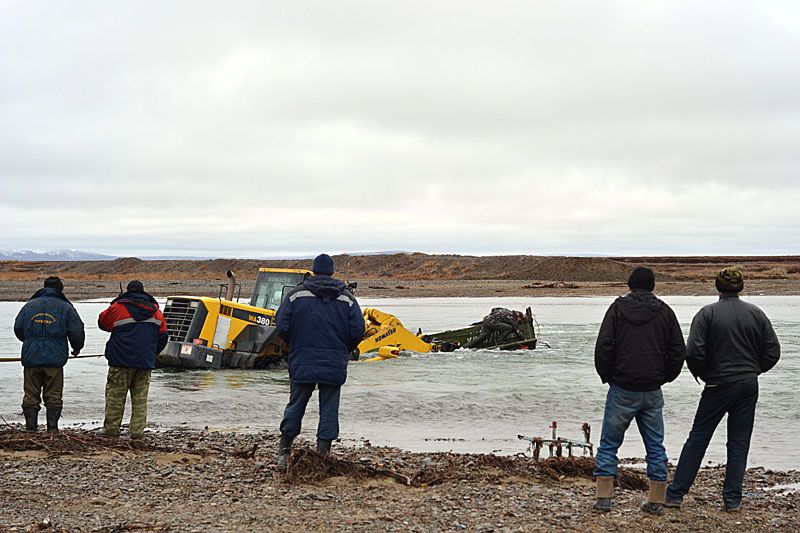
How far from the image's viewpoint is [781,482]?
923 cm

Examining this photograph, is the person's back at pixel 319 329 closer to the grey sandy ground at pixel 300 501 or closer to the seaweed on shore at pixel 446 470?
the seaweed on shore at pixel 446 470

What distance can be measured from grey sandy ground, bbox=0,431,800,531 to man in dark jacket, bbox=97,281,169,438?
3.75 feet

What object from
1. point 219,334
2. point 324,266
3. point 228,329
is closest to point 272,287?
point 228,329

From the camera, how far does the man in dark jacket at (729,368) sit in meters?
7.18

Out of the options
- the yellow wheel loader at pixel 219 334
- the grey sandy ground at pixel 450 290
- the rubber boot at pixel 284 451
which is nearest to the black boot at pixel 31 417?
the rubber boot at pixel 284 451

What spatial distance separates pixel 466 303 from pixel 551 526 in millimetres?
50158

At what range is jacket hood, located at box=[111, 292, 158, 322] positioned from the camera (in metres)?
10.4

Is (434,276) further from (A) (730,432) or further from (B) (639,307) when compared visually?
(B) (639,307)

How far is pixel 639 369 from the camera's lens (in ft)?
23.2

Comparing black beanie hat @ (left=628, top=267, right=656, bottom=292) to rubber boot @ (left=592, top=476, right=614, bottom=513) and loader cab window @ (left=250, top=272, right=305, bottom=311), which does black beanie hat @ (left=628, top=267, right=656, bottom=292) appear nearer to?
rubber boot @ (left=592, top=476, right=614, bottom=513)

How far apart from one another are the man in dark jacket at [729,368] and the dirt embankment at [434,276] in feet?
177

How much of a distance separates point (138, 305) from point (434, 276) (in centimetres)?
8499

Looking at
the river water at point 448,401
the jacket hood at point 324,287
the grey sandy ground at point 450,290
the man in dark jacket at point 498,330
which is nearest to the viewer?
the jacket hood at point 324,287

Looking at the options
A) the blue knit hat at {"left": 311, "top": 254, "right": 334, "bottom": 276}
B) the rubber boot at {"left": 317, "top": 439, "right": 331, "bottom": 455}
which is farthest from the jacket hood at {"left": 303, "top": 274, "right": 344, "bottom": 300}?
the rubber boot at {"left": 317, "top": 439, "right": 331, "bottom": 455}
